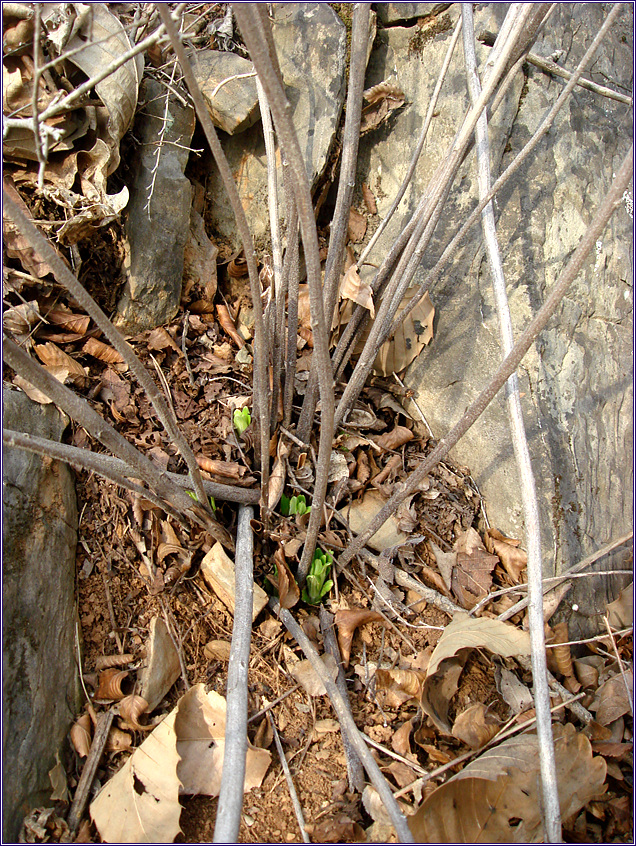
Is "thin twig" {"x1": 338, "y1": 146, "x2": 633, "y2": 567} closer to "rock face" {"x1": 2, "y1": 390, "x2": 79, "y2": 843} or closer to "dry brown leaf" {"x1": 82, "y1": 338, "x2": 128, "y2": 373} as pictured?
"rock face" {"x1": 2, "y1": 390, "x2": 79, "y2": 843}

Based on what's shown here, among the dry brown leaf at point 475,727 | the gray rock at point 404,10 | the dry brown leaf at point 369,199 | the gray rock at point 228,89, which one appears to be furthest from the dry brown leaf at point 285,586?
the gray rock at point 404,10

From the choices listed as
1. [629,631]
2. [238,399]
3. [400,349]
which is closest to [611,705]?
[629,631]

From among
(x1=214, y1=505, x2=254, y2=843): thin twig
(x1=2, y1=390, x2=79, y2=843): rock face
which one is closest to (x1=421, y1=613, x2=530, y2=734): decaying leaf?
(x1=214, y1=505, x2=254, y2=843): thin twig

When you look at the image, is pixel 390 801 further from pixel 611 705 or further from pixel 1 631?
pixel 1 631

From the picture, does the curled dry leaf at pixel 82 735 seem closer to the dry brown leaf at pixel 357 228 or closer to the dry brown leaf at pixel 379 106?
the dry brown leaf at pixel 357 228

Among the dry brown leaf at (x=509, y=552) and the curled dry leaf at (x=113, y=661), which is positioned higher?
the dry brown leaf at (x=509, y=552)

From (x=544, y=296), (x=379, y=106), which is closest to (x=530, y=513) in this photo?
(x=544, y=296)
